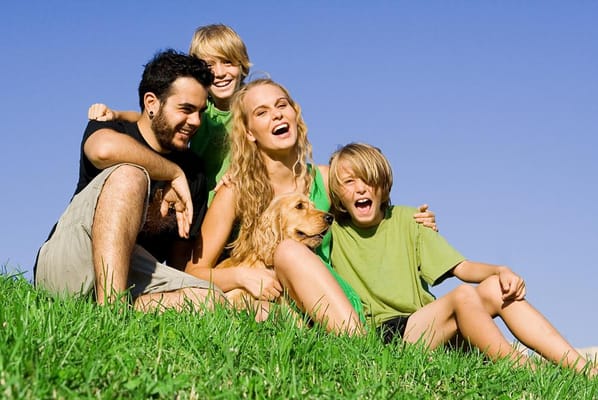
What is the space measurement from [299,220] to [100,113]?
1.96 m

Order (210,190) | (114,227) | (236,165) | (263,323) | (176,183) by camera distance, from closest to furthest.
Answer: (263,323)
(114,227)
(176,183)
(236,165)
(210,190)

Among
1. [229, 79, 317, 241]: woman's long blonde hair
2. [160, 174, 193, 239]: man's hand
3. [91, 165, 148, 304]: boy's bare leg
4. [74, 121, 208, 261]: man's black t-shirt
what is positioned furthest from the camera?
[229, 79, 317, 241]: woman's long blonde hair

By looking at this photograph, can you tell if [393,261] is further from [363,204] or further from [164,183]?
[164,183]

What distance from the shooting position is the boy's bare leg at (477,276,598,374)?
5.60 metres

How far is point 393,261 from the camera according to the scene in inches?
257

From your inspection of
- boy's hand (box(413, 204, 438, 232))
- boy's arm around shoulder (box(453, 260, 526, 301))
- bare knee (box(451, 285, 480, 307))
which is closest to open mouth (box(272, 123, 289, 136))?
boy's hand (box(413, 204, 438, 232))

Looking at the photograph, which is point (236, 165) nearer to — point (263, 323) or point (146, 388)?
point (263, 323)

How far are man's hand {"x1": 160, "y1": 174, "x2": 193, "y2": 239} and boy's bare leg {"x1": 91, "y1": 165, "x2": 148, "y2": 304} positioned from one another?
1.97 ft

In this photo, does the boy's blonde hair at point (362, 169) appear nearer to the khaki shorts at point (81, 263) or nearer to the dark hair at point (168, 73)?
the dark hair at point (168, 73)

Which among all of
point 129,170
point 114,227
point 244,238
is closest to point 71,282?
point 114,227

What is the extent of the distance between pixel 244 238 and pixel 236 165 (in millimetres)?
658

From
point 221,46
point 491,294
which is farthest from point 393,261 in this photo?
point 221,46

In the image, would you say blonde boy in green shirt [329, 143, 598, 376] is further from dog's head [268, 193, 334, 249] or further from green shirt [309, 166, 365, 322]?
dog's head [268, 193, 334, 249]

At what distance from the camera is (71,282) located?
5504 millimetres
